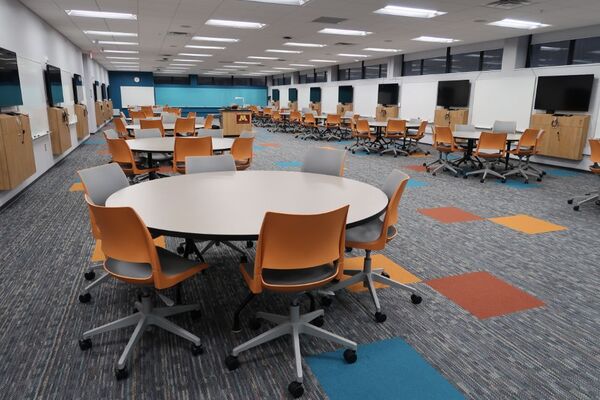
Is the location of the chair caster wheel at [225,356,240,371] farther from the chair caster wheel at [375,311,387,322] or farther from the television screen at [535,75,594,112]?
the television screen at [535,75,594,112]

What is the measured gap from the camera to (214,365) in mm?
2133

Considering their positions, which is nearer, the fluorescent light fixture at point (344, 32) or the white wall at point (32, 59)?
the white wall at point (32, 59)

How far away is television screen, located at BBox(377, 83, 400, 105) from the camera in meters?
14.1

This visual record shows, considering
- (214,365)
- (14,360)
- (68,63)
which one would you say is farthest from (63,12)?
(214,365)

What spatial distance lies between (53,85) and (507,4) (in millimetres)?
8184

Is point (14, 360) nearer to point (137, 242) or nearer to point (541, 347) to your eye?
point (137, 242)

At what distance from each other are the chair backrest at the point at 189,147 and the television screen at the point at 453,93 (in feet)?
28.6

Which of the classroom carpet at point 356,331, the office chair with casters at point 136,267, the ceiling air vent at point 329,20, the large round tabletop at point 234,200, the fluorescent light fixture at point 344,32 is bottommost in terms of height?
the classroom carpet at point 356,331

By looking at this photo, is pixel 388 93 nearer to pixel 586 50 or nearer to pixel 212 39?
pixel 586 50

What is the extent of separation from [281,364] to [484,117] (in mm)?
10427

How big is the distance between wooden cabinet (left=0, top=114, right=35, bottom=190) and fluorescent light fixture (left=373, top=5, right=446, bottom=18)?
5782 mm

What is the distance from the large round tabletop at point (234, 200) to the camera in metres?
1.95

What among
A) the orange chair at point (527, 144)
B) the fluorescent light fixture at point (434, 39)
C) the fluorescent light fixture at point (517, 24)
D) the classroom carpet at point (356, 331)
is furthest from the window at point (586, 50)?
the classroom carpet at point (356, 331)

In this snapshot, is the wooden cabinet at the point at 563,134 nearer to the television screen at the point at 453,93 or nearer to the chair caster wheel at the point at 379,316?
the television screen at the point at 453,93
